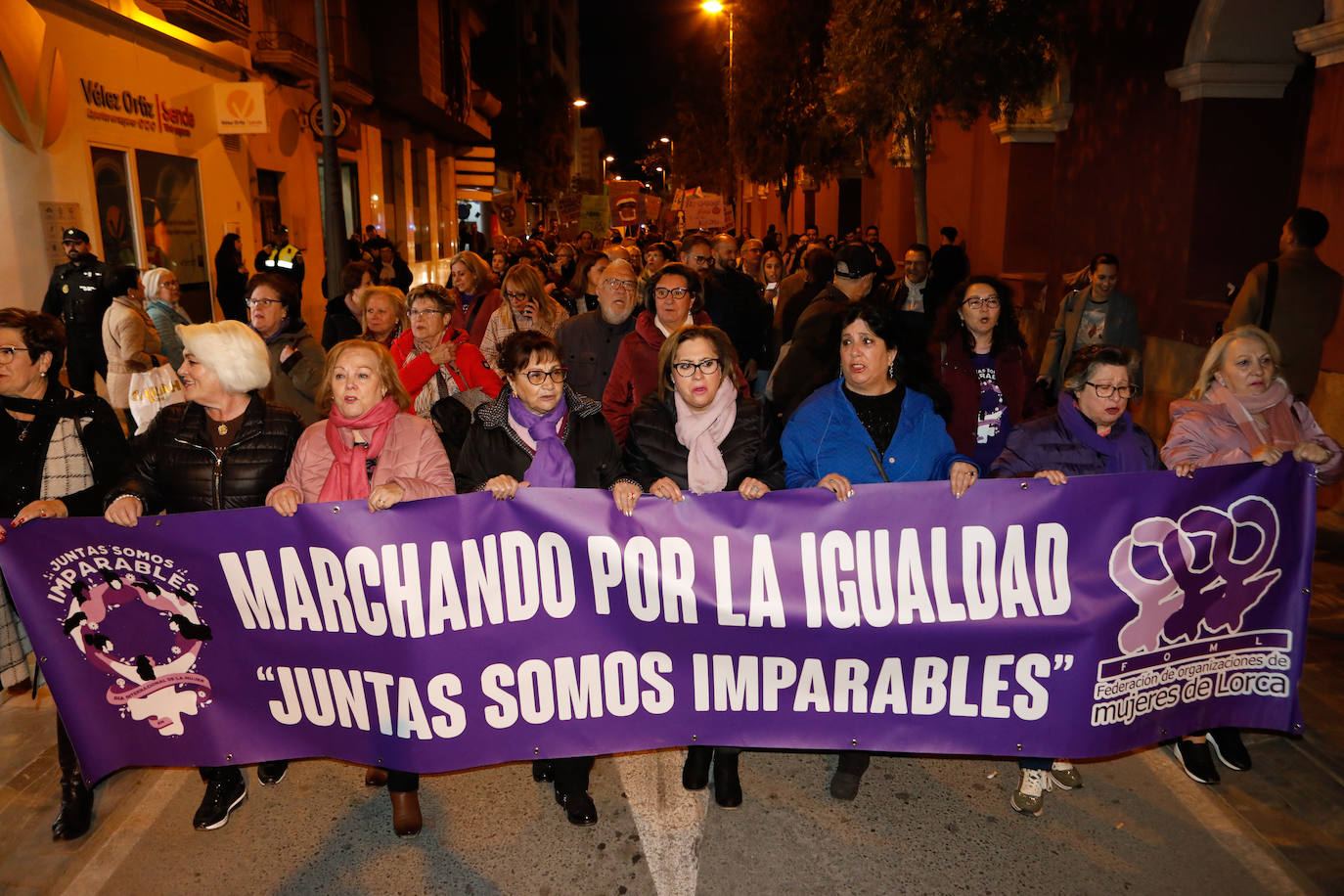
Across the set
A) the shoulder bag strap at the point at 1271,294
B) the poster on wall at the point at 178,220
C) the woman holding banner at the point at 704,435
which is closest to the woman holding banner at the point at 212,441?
the woman holding banner at the point at 704,435

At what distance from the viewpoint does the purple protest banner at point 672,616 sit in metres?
3.55

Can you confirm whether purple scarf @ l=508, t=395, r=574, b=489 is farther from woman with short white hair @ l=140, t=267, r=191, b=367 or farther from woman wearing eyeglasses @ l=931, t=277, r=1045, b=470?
woman with short white hair @ l=140, t=267, r=191, b=367

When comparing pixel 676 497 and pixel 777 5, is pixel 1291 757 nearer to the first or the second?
pixel 676 497

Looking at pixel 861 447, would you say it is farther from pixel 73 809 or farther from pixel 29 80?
pixel 29 80

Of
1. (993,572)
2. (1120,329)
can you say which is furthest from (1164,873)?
(1120,329)

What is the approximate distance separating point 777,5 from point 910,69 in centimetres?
1235

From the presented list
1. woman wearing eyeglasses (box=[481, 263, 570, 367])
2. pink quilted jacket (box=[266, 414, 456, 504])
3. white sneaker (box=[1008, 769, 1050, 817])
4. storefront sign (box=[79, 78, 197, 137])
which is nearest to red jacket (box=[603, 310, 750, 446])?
woman wearing eyeglasses (box=[481, 263, 570, 367])

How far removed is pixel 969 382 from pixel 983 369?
0.12 m

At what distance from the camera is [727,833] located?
147 inches

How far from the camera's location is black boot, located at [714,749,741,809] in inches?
154

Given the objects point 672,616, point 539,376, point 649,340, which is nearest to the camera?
point 672,616

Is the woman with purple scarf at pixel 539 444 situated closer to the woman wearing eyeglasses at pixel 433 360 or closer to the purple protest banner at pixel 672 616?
the purple protest banner at pixel 672 616

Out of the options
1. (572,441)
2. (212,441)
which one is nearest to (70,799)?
A: (212,441)

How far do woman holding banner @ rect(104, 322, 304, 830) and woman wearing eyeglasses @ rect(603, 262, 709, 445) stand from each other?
211 centimetres
